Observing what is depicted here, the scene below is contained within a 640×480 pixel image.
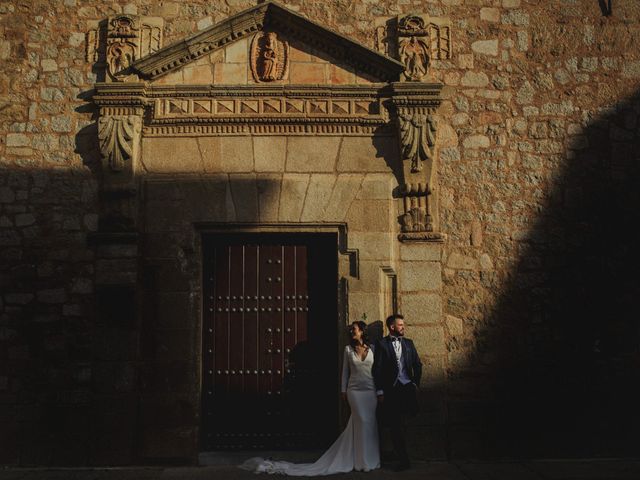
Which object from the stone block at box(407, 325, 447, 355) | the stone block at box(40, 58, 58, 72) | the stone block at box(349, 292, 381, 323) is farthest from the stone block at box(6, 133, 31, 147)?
the stone block at box(407, 325, 447, 355)

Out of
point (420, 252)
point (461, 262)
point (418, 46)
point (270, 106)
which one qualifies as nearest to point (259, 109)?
point (270, 106)

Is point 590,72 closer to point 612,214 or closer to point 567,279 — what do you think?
point 612,214

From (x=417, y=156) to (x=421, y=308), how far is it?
4.91 ft

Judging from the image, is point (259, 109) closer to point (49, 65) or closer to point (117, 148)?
point (117, 148)

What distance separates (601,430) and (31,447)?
5.43 m

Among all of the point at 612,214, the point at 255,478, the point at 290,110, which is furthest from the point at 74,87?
the point at 612,214

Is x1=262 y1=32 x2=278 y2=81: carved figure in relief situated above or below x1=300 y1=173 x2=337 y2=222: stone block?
above

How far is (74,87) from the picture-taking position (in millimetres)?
5965

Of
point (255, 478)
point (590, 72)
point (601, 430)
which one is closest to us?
point (255, 478)

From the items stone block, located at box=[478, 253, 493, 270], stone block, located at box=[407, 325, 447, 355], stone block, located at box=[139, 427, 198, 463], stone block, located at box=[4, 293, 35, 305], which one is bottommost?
stone block, located at box=[139, 427, 198, 463]

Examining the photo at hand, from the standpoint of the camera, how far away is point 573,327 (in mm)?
5781

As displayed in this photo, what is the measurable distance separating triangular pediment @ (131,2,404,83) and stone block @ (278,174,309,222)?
112cm

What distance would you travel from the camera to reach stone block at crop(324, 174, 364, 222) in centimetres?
581

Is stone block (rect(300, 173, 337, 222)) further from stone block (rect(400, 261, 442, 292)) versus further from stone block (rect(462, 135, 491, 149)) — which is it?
stone block (rect(462, 135, 491, 149))
